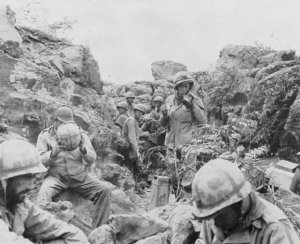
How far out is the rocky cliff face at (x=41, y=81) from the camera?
9734 millimetres

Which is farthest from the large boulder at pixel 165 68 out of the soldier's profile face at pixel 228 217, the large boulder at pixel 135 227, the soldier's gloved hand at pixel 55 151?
the soldier's profile face at pixel 228 217

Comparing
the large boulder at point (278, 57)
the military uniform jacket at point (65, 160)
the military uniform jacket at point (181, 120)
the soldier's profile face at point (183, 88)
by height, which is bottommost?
the military uniform jacket at point (65, 160)

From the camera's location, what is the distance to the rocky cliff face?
31.9 feet

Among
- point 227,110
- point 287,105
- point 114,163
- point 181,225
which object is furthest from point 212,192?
point 227,110

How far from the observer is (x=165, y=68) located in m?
22.7

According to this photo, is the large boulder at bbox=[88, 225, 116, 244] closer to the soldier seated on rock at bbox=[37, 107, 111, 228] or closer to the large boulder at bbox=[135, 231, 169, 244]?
the large boulder at bbox=[135, 231, 169, 244]

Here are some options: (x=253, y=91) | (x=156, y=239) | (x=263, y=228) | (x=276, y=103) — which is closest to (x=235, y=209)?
(x=263, y=228)

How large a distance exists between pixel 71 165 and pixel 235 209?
14.3 feet

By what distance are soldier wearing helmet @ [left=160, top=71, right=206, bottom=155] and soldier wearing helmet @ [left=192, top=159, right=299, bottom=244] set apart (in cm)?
502

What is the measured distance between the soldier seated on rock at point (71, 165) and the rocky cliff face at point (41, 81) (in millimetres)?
1391

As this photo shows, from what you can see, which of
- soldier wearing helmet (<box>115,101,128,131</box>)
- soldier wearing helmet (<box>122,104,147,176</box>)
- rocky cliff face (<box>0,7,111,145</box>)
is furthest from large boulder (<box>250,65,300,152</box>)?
rocky cliff face (<box>0,7,111,145</box>)

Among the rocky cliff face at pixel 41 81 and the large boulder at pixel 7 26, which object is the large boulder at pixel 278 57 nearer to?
the rocky cliff face at pixel 41 81

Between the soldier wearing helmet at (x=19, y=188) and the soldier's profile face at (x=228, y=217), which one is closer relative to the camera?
the soldier's profile face at (x=228, y=217)

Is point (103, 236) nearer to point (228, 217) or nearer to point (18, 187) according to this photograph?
point (18, 187)
